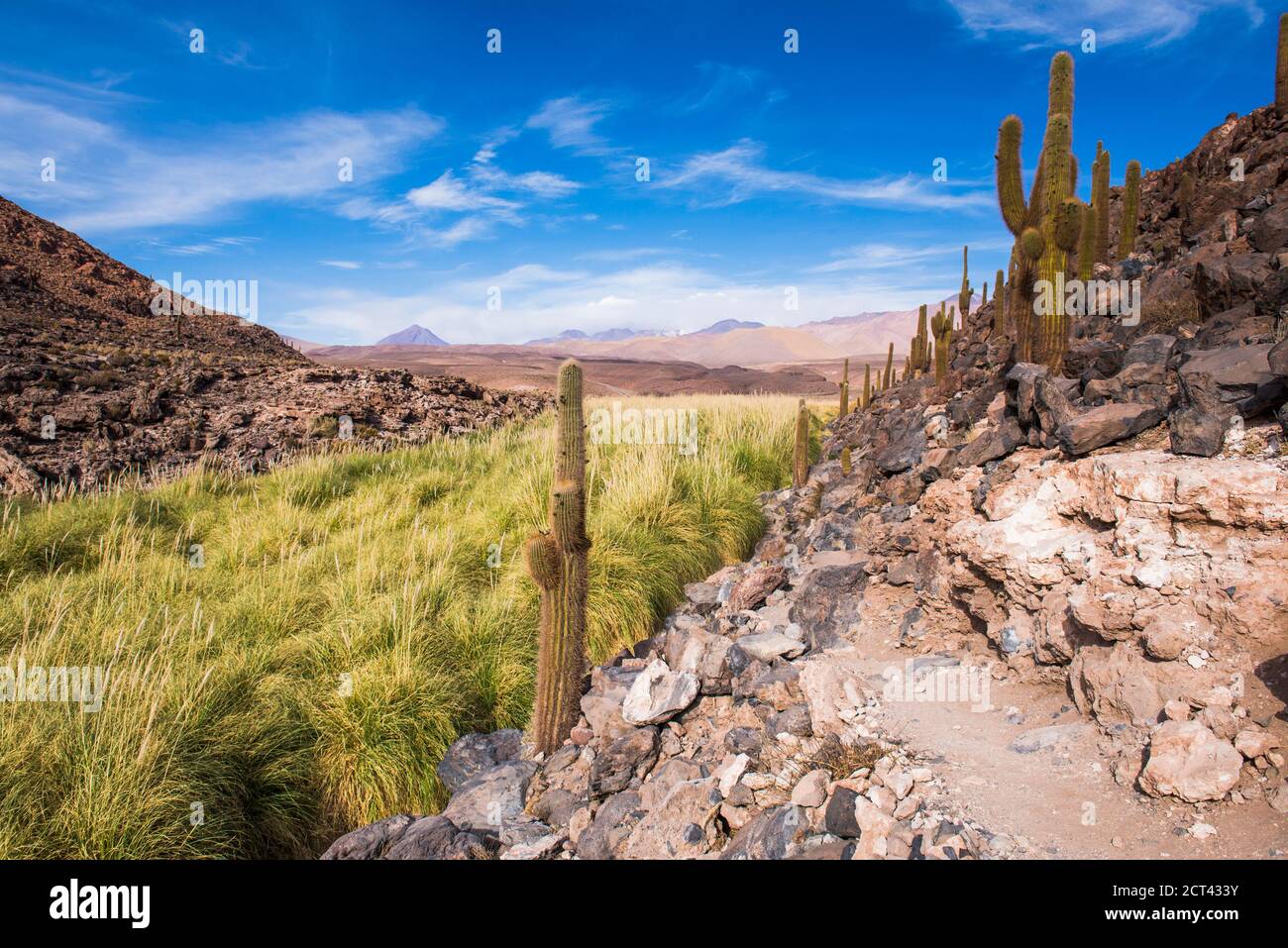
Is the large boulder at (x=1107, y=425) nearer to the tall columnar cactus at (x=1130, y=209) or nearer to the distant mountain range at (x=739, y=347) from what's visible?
the tall columnar cactus at (x=1130, y=209)

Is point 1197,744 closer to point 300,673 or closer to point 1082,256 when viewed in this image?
→ point 300,673

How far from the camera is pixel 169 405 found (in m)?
11.8

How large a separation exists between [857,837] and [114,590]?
5710 millimetres

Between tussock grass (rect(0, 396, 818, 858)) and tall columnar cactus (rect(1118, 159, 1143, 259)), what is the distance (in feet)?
34.4

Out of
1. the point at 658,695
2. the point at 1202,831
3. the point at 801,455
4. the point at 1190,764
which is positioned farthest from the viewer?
the point at 801,455

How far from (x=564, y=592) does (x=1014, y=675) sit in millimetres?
2500

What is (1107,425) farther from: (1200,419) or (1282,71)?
(1282,71)

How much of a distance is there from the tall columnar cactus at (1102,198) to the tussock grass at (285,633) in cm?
915

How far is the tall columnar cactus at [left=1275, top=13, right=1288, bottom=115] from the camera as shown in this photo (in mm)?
11484

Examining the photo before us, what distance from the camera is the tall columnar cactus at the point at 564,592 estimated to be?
3699mm

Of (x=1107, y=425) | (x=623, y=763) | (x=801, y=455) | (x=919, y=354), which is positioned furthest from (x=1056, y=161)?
(x=919, y=354)

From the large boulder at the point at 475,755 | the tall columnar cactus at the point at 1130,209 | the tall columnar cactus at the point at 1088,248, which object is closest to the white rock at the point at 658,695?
the large boulder at the point at 475,755

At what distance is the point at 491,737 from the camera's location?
13.1 feet

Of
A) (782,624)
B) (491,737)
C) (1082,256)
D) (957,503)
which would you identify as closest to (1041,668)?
Answer: (957,503)
